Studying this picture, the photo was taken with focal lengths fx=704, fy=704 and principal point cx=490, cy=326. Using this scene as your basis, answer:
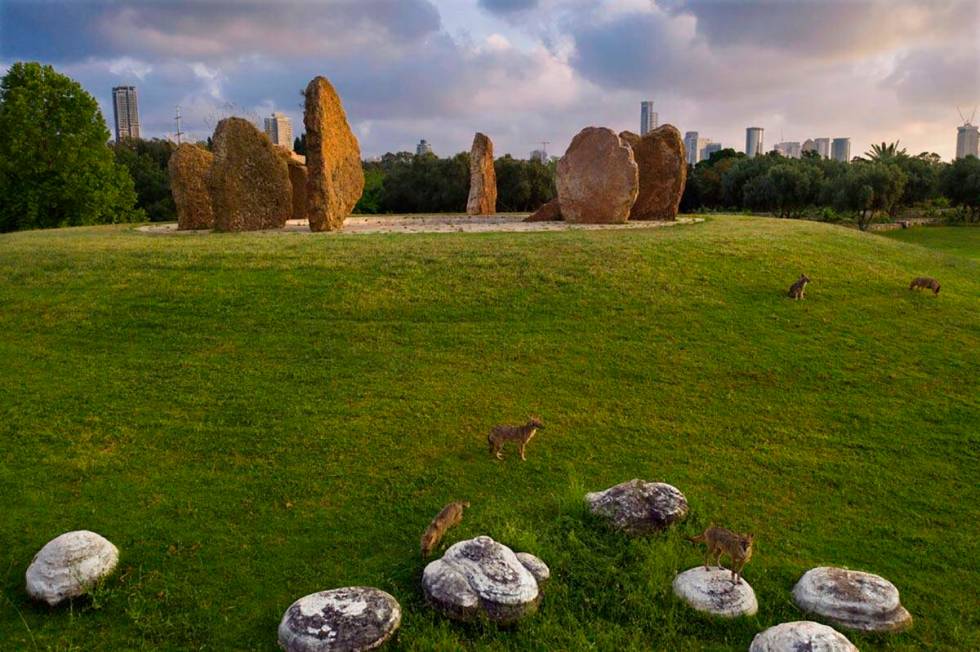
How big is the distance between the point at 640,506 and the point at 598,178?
1966 cm

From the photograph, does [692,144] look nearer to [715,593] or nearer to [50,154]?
[50,154]

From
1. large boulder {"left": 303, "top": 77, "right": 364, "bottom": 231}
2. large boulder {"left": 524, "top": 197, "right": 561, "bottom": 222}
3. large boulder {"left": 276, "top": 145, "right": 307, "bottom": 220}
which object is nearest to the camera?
large boulder {"left": 303, "top": 77, "right": 364, "bottom": 231}

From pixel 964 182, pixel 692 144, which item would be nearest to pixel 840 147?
pixel 692 144

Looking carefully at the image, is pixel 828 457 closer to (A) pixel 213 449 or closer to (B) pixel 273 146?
(A) pixel 213 449

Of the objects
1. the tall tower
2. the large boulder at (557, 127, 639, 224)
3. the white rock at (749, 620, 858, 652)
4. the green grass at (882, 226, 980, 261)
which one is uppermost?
the tall tower

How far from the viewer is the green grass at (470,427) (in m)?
6.67

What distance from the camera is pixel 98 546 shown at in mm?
6863

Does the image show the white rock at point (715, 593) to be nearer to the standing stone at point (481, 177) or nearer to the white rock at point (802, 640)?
the white rock at point (802, 640)

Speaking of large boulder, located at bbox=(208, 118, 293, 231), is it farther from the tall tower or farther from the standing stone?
the tall tower

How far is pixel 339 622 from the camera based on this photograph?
18.8ft

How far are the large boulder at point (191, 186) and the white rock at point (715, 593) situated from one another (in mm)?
22980

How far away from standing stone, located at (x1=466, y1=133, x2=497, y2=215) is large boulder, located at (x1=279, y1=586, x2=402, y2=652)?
2988 centimetres

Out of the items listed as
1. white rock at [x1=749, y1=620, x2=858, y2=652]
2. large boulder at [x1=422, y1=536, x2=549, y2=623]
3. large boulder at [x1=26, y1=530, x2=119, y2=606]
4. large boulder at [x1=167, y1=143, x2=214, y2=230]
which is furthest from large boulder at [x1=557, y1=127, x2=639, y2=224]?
large boulder at [x1=26, y1=530, x2=119, y2=606]

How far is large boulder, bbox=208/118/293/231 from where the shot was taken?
73.6 ft
